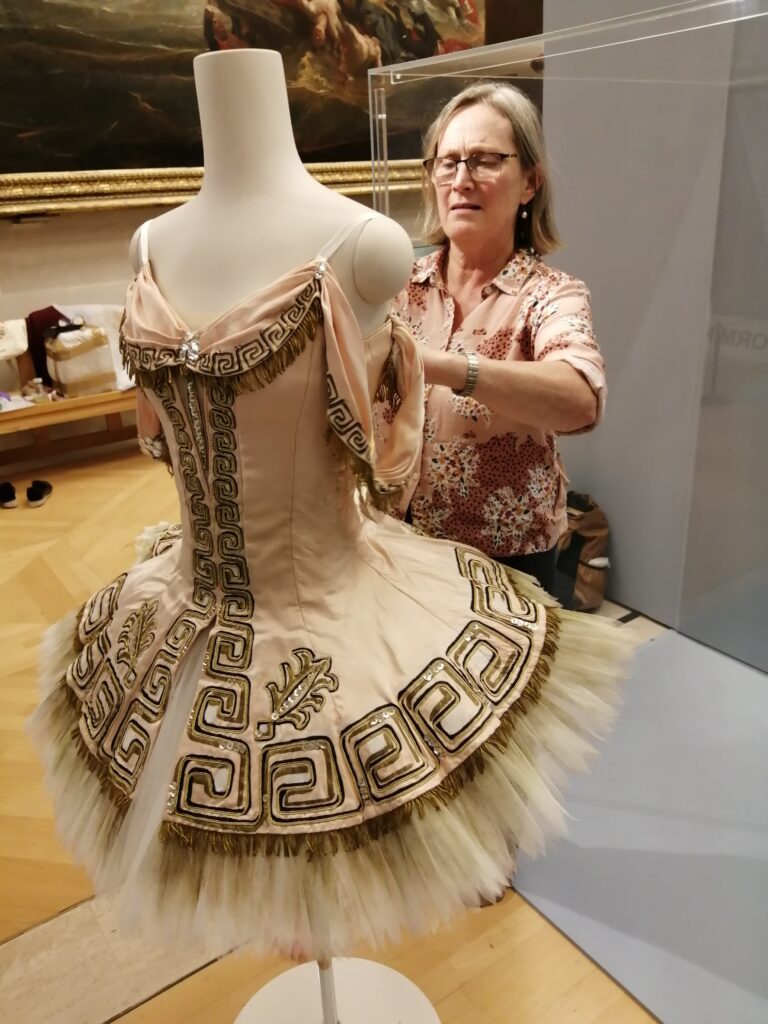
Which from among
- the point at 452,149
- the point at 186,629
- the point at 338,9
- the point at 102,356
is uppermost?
the point at 338,9

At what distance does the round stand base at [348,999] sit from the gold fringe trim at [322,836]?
0.75 meters

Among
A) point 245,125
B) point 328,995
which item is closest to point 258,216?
point 245,125

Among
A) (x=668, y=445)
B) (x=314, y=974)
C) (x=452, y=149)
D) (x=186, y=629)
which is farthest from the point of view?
(x=668, y=445)

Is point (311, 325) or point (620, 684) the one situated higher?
point (311, 325)

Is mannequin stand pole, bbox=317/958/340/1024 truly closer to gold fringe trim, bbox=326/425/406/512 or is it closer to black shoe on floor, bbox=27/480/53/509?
gold fringe trim, bbox=326/425/406/512

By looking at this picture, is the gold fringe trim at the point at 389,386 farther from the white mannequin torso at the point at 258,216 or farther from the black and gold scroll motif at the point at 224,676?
the black and gold scroll motif at the point at 224,676

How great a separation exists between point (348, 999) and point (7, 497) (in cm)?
258

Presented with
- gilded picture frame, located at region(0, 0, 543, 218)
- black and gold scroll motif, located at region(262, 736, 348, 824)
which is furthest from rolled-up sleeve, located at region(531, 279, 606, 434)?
gilded picture frame, located at region(0, 0, 543, 218)

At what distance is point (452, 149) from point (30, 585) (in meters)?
2.08

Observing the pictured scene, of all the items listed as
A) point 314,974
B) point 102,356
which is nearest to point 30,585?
point 102,356

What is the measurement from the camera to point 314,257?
2.84 feet

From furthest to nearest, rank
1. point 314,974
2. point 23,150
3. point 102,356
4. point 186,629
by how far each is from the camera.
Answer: point 102,356 < point 23,150 < point 314,974 < point 186,629

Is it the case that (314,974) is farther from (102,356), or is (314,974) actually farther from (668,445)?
(102,356)

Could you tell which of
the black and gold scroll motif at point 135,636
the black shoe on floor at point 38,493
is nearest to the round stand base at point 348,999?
the black and gold scroll motif at point 135,636
